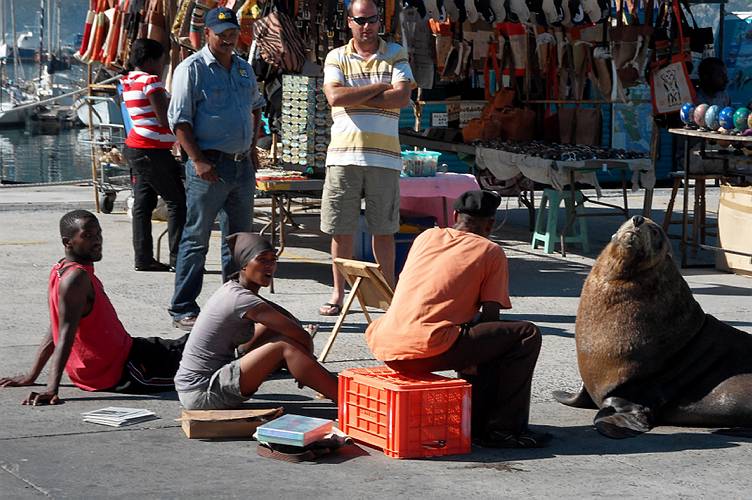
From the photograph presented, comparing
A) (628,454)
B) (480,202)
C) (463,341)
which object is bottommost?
(628,454)

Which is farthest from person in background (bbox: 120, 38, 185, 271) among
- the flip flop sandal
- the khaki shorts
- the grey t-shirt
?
the grey t-shirt

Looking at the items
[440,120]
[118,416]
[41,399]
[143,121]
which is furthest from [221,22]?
[440,120]

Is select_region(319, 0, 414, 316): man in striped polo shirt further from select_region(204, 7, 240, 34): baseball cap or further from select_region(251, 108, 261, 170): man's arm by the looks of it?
select_region(204, 7, 240, 34): baseball cap

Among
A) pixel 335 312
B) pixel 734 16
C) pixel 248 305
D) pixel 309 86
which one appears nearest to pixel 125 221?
pixel 309 86

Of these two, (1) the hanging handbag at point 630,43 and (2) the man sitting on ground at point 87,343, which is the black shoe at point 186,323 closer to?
(2) the man sitting on ground at point 87,343

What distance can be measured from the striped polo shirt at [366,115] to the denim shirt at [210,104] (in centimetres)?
68

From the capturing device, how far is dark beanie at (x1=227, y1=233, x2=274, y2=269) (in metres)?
6.89

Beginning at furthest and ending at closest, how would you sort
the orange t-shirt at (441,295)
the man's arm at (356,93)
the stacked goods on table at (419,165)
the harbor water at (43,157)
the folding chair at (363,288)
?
1. the harbor water at (43,157)
2. the stacked goods on table at (419,165)
3. the man's arm at (356,93)
4. the folding chair at (363,288)
5. the orange t-shirt at (441,295)

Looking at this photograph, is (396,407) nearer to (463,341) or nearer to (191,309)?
(463,341)

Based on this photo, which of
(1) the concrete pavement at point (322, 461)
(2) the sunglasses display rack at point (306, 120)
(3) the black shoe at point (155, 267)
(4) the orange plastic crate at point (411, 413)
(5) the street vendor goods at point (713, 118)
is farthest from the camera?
(5) the street vendor goods at point (713, 118)

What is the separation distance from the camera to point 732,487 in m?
6.04

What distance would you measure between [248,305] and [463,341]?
3.57 ft

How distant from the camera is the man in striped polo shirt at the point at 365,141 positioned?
30.9 feet

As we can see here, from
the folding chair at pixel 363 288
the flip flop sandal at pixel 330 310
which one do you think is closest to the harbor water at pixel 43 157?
the flip flop sandal at pixel 330 310
